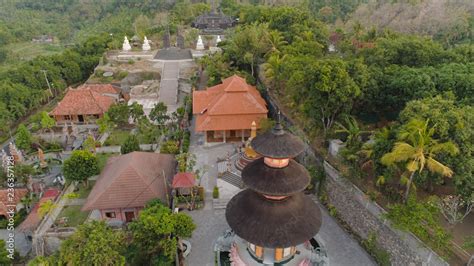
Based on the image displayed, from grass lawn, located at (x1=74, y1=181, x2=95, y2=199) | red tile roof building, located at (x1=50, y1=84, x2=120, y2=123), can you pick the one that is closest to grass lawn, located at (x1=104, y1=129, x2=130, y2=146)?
red tile roof building, located at (x1=50, y1=84, x2=120, y2=123)

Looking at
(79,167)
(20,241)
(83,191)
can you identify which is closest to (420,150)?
(79,167)

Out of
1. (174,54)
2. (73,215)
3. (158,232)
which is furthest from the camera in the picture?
(174,54)

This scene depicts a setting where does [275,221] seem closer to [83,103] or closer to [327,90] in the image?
[327,90]

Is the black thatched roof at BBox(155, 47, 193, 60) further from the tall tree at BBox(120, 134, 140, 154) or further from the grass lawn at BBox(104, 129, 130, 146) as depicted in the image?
the tall tree at BBox(120, 134, 140, 154)

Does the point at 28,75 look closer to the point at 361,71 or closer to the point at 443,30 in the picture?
the point at 361,71

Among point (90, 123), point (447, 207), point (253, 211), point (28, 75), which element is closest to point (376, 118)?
point (447, 207)
